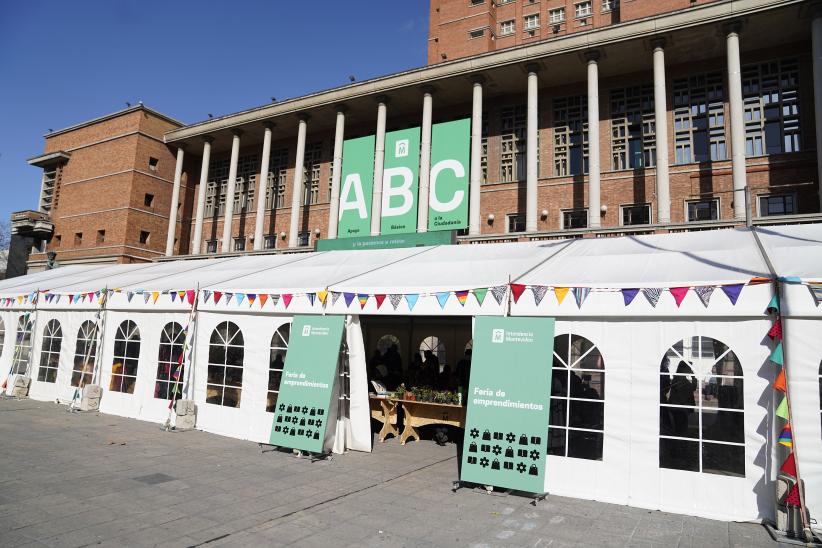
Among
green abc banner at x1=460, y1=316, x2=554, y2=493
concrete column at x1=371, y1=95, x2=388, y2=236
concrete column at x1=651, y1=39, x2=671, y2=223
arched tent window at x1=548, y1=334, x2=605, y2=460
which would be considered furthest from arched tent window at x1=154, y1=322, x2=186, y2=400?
concrete column at x1=651, y1=39, x2=671, y2=223

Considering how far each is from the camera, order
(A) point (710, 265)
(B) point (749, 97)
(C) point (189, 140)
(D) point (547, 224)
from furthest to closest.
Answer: (C) point (189, 140), (D) point (547, 224), (B) point (749, 97), (A) point (710, 265)

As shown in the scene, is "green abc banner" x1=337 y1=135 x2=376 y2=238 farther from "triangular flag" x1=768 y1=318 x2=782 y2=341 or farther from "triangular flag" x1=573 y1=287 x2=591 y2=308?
"triangular flag" x1=768 y1=318 x2=782 y2=341

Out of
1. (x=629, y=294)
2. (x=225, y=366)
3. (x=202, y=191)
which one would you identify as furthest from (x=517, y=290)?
(x=202, y=191)

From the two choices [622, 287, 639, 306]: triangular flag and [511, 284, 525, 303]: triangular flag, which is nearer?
[622, 287, 639, 306]: triangular flag

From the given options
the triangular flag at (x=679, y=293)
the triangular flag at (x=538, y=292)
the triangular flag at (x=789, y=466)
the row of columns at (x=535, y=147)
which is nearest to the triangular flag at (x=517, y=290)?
the triangular flag at (x=538, y=292)

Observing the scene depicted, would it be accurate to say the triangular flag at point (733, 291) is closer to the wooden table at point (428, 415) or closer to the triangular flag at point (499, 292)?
the triangular flag at point (499, 292)

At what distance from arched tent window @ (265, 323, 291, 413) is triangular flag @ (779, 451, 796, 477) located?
7620 millimetres

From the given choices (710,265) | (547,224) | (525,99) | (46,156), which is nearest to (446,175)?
(547,224)

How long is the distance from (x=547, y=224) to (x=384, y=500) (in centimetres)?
1478

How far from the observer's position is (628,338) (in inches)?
269

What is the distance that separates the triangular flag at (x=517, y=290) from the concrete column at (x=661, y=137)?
10.3m

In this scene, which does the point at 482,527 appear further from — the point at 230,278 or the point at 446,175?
the point at 446,175

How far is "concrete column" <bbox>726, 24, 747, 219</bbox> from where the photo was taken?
15039 millimetres

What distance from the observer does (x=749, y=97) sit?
55.3 ft
